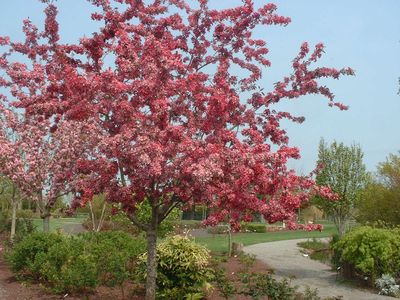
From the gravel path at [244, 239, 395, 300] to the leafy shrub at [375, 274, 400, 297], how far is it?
0.30 metres

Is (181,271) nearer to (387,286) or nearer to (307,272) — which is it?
(387,286)

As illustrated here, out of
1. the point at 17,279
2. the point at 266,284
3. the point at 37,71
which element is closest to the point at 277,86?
the point at 266,284

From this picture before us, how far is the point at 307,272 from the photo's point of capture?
1417 centimetres

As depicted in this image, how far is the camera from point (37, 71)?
8.23m

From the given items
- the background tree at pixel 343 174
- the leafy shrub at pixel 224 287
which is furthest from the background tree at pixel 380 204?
the leafy shrub at pixel 224 287

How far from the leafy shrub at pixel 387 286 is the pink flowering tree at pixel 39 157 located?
27.6 ft

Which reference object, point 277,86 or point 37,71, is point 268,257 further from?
point 37,71

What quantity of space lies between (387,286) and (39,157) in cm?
1052

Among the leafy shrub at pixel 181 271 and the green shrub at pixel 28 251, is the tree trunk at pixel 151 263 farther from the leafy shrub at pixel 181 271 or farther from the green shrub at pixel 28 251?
the green shrub at pixel 28 251

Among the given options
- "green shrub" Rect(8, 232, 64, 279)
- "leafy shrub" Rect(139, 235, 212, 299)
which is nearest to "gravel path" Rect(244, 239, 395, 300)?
"leafy shrub" Rect(139, 235, 212, 299)

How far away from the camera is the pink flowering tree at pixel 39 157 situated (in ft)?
47.5

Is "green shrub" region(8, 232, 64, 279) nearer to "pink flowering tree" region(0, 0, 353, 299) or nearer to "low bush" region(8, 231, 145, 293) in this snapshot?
"low bush" region(8, 231, 145, 293)

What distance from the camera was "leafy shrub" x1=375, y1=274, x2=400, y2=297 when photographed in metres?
10.7

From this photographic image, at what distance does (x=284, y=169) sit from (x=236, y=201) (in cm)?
89
